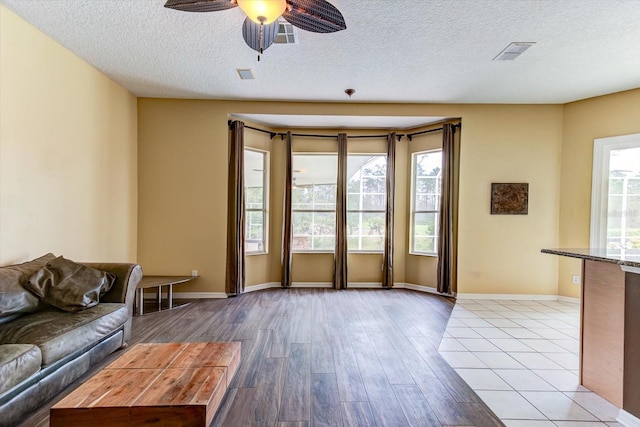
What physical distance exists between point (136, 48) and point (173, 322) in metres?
3.12

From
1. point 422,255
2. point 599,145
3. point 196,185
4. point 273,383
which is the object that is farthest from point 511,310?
point 196,185

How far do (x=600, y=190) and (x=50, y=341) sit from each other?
21.2 ft

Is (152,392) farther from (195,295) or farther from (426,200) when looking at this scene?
(426,200)

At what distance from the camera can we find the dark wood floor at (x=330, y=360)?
6.63ft

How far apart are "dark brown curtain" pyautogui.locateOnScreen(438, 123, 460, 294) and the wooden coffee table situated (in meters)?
3.88

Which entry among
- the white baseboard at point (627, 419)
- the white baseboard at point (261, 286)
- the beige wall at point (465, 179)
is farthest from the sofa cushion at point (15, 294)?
Answer: the white baseboard at point (627, 419)

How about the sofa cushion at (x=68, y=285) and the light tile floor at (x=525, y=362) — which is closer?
the light tile floor at (x=525, y=362)

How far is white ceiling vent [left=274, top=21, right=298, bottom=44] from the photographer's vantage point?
2844mm

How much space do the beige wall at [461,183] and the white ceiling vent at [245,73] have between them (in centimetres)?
84

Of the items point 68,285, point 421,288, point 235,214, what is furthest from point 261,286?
point 68,285

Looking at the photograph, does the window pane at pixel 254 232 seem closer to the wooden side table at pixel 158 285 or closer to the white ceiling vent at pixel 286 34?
the wooden side table at pixel 158 285

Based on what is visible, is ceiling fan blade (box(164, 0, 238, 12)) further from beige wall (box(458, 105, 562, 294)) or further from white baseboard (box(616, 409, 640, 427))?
beige wall (box(458, 105, 562, 294))

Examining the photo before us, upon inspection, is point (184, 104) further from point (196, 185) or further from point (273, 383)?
point (273, 383)

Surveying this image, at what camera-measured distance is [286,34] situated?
2.99 meters
